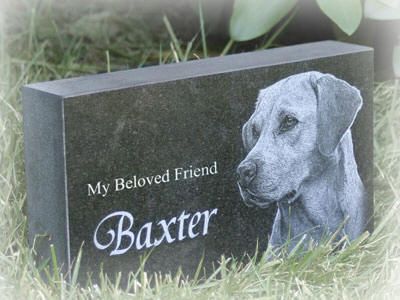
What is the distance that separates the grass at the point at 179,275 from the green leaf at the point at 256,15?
0.44m

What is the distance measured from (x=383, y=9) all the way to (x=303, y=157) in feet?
1.43

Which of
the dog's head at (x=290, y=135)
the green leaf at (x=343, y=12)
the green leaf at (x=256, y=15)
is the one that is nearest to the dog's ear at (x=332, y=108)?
the dog's head at (x=290, y=135)

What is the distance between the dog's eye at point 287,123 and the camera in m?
2.21

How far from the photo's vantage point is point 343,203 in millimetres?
2330

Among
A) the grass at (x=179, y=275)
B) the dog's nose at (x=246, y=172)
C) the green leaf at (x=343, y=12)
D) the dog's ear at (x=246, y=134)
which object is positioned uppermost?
the green leaf at (x=343, y=12)

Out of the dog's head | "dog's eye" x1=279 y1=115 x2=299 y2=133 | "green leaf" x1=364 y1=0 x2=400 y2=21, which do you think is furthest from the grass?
"green leaf" x1=364 y1=0 x2=400 y2=21

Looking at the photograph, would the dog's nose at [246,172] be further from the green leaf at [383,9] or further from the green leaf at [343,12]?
the green leaf at [383,9]

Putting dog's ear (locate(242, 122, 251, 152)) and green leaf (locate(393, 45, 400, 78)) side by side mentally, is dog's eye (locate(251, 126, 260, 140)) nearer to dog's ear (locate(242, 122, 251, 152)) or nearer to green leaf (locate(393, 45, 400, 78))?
dog's ear (locate(242, 122, 251, 152))

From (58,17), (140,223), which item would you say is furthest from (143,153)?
(58,17)

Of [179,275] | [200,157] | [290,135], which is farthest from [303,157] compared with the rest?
[179,275]

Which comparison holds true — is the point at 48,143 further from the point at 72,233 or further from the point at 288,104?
the point at 288,104

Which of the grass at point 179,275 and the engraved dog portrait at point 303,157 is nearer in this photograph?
the grass at point 179,275

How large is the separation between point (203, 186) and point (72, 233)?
297 mm

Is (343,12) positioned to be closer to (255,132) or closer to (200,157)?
(255,132)
